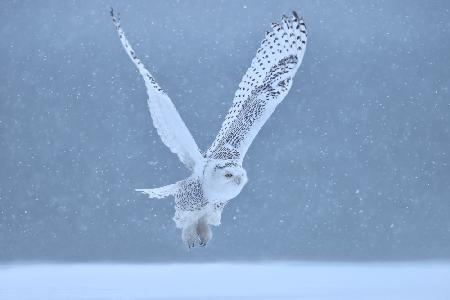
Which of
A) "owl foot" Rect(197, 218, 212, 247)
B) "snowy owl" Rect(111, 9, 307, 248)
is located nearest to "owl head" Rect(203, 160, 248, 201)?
"snowy owl" Rect(111, 9, 307, 248)

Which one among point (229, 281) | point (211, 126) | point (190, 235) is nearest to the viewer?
point (190, 235)

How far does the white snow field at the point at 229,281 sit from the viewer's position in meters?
2.11

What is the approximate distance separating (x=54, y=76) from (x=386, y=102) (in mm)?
1697

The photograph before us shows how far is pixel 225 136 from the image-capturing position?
2.06m

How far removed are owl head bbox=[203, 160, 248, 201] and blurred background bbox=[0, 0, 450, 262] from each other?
145cm

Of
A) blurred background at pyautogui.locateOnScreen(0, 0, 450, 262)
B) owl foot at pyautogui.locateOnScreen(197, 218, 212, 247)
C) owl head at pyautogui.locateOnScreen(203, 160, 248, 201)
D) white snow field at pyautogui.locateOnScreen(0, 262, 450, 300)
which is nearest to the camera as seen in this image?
owl head at pyautogui.locateOnScreen(203, 160, 248, 201)

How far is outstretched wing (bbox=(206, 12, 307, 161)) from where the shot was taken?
2033 millimetres

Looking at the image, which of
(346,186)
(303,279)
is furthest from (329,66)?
(303,279)

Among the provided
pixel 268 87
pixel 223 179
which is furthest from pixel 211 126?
pixel 223 179

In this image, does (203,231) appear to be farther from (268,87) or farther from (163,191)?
(268,87)

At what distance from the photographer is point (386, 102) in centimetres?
356

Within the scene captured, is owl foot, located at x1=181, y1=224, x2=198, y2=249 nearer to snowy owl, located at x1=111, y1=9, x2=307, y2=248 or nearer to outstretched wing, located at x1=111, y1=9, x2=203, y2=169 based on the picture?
snowy owl, located at x1=111, y1=9, x2=307, y2=248

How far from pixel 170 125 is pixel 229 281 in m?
0.91

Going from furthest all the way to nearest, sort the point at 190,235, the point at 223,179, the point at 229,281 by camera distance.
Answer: the point at 229,281 → the point at 190,235 → the point at 223,179
